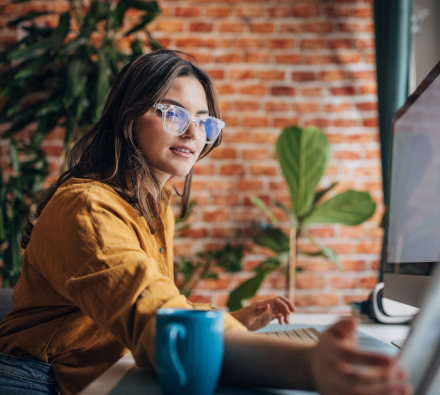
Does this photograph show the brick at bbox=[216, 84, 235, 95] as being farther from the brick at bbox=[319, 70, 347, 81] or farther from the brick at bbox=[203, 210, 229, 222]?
the brick at bbox=[203, 210, 229, 222]

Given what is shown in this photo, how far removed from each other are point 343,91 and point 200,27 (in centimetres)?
96

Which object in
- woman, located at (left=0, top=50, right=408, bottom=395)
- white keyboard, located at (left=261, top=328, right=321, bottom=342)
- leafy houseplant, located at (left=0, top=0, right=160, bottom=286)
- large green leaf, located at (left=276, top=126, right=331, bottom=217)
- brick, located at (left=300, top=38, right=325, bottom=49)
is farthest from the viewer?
brick, located at (left=300, top=38, right=325, bottom=49)

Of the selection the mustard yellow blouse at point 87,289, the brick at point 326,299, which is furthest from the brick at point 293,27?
the mustard yellow blouse at point 87,289

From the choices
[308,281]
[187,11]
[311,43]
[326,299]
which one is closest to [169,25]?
[187,11]

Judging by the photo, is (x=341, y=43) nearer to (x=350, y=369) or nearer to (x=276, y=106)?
(x=276, y=106)

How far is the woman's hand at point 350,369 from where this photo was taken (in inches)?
13.4

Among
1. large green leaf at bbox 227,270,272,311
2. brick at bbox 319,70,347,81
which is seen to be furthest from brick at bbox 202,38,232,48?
large green leaf at bbox 227,270,272,311

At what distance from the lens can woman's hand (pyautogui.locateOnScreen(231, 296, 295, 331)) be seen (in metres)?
0.87

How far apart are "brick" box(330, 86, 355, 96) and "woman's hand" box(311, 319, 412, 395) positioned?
7.39 ft

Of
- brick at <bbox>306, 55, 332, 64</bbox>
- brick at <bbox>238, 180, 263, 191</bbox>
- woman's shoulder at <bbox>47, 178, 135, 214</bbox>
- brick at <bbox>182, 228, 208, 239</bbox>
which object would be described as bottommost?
brick at <bbox>182, 228, 208, 239</bbox>

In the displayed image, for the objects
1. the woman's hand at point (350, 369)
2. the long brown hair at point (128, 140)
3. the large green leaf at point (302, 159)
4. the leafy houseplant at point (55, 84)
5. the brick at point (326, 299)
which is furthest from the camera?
the brick at point (326, 299)

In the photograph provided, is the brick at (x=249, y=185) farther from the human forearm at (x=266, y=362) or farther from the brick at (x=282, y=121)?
the human forearm at (x=266, y=362)

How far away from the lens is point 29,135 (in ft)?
7.89

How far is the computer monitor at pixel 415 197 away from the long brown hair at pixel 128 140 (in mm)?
549
